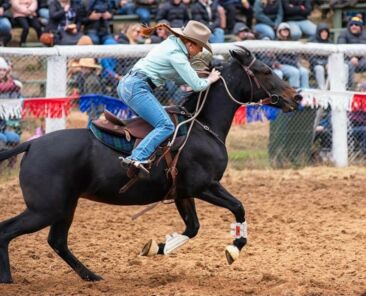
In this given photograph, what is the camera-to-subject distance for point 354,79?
46.9 feet

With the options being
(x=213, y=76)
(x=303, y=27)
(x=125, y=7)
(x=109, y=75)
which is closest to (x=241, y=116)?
(x=109, y=75)

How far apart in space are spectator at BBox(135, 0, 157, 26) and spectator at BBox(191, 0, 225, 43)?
1140 millimetres

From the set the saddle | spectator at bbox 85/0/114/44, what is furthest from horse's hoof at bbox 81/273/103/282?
spectator at bbox 85/0/114/44

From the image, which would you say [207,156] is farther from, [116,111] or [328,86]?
[328,86]

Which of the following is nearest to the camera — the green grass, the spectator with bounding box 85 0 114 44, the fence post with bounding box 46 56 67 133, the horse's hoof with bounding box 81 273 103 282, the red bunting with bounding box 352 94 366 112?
the horse's hoof with bounding box 81 273 103 282

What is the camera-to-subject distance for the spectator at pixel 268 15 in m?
19.1

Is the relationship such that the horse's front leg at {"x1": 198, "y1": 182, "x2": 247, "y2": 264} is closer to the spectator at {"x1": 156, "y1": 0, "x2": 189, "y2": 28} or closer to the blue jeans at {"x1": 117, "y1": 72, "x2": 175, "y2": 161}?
the blue jeans at {"x1": 117, "y1": 72, "x2": 175, "y2": 161}

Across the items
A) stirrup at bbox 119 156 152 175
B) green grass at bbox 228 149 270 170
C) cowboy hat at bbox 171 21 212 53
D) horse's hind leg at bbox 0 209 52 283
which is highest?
cowboy hat at bbox 171 21 212 53

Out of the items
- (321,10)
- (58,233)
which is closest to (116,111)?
(58,233)

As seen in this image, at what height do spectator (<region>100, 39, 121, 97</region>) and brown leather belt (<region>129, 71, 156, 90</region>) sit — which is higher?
brown leather belt (<region>129, 71, 156, 90</region>)

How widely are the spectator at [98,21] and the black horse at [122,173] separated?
9.25 meters

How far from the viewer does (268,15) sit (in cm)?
1953

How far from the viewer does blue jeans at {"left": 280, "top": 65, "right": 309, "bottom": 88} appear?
14.0m

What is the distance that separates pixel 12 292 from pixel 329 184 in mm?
6525
